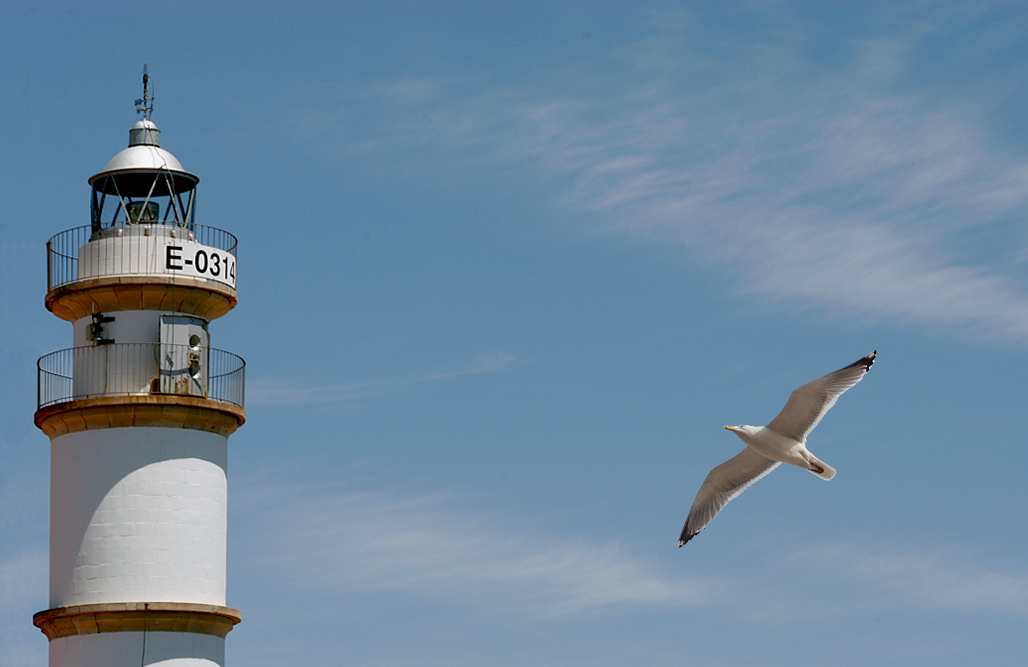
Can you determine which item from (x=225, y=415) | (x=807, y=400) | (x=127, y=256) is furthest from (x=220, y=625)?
(x=807, y=400)

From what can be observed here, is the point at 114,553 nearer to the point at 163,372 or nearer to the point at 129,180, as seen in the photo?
the point at 163,372

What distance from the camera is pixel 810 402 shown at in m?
Answer: 58.3

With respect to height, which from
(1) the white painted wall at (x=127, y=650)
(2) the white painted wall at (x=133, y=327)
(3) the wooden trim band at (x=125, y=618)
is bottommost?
(1) the white painted wall at (x=127, y=650)

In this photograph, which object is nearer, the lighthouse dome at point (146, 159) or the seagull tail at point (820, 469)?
the seagull tail at point (820, 469)

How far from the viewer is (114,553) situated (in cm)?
5988

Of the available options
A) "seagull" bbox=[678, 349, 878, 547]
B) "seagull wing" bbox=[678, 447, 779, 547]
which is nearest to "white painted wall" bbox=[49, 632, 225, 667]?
"seagull wing" bbox=[678, 447, 779, 547]

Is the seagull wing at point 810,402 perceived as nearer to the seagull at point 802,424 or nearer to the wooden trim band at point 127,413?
the seagull at point 802,424

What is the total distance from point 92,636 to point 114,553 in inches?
91.0

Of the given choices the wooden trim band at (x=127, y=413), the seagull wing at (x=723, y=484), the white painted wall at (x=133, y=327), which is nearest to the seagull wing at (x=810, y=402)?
the seagull wing at (x=723, y=484)

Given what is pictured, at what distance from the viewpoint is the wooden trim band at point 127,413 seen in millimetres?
60812

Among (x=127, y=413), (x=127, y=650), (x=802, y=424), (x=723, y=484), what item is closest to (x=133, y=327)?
(x=127, y=413)

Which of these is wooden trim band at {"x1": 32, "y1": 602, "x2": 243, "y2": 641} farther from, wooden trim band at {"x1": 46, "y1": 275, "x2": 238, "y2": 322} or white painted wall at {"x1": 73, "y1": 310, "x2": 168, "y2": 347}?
wooden trim band at {"x1": 46, "y1": 275, "x2": 238, "y2": 322}

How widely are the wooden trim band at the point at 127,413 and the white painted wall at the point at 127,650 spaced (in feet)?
19.2

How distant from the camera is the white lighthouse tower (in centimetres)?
5962
